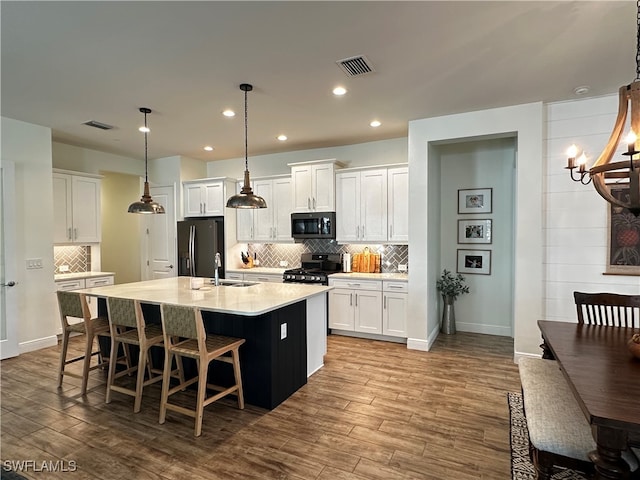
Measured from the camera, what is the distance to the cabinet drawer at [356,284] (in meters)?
4.81

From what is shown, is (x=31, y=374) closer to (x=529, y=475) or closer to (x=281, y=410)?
(x=281, y=410)

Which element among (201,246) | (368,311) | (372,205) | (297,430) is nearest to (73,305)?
(297,430)

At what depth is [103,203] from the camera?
6.99 m

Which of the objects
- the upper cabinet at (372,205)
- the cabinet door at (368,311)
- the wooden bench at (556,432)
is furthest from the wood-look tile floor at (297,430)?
the upper cabinet at (372,205)

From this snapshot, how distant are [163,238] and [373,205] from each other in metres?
4.05

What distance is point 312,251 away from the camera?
5.96 m

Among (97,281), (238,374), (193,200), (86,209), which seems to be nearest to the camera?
(238,374)

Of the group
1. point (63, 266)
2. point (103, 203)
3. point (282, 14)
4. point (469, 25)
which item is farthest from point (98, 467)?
point (103, 203)

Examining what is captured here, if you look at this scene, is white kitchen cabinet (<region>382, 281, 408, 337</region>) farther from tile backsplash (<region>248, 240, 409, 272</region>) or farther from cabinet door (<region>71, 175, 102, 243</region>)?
cabinet door (<region>71, 175, 102, 243</region>)

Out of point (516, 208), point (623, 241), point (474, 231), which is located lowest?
point (623, 241)

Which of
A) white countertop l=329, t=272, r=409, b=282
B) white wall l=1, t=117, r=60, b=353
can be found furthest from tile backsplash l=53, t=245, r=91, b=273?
white countertop l=329, t=272, r=409, b=282

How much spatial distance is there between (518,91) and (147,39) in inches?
134

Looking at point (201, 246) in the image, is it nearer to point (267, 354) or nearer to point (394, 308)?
point (394, 308)

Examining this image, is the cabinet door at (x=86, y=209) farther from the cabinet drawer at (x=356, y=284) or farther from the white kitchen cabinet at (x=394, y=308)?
the white kitchen cabinet at (x=394, y=308)
